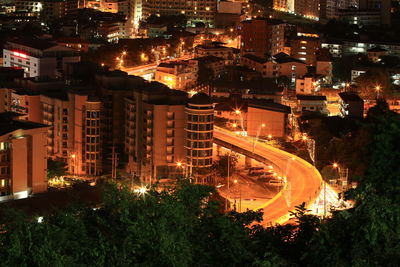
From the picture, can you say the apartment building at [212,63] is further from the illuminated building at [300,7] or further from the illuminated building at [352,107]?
the illuminated building at [300,7]

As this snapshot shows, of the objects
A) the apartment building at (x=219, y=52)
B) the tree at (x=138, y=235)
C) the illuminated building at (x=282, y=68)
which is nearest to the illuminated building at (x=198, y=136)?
the tree at (x=138, y=235)

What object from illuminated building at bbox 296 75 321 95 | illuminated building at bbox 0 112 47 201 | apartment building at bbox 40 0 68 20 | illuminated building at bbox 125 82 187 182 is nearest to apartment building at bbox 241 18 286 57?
illuminated building at bbox 296 75 321 95

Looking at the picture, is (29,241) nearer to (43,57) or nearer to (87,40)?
(43,57)

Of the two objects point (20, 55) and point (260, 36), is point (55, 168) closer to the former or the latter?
point (20, 55)

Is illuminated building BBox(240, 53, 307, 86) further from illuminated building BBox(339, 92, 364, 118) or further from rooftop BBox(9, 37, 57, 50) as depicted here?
rooftop BBox(9, 37, 57, 50)

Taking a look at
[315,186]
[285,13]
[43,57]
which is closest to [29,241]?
[315,186]

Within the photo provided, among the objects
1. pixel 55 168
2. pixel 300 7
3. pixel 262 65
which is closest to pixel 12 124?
pixel 55 168
